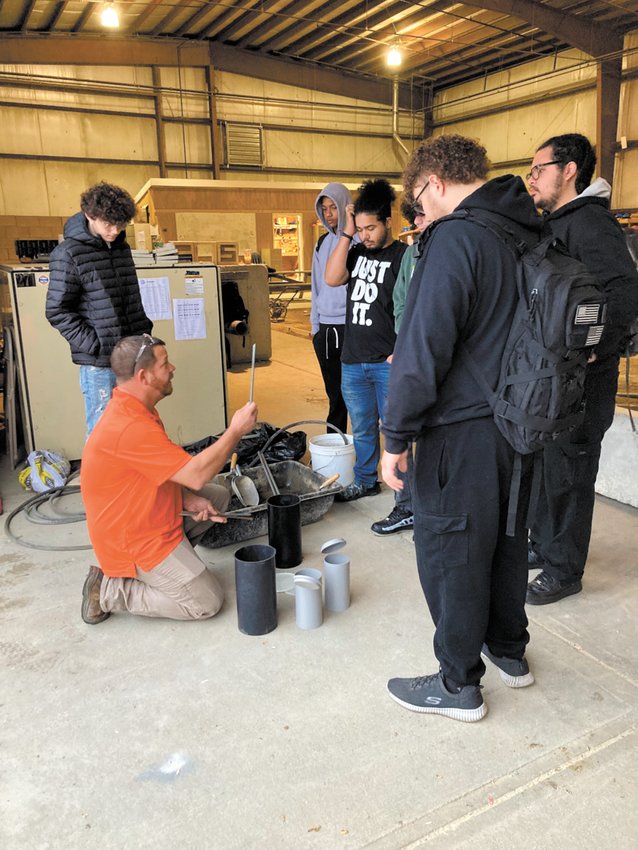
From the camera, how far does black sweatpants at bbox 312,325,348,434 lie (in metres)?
3.78

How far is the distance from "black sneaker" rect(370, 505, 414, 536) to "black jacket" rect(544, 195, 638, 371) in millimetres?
1248

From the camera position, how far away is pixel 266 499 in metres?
3.30

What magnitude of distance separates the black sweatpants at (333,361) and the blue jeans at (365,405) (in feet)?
1.08

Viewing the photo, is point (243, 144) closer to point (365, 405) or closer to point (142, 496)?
point (365, 405)

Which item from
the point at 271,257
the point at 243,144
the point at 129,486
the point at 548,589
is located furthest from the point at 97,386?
the point at 243,144

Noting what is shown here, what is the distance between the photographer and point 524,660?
199 centimetres

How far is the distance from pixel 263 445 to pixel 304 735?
2.00 meters

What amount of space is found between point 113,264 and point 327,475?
1.55 m

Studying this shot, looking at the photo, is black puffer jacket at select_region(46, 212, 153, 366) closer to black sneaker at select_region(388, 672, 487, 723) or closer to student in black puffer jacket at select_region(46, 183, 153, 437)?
student in black puffer jacket at select_region(46, 183, 153, 437)

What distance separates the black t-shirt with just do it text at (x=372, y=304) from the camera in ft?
10.3

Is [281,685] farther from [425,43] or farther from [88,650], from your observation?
[425,43]

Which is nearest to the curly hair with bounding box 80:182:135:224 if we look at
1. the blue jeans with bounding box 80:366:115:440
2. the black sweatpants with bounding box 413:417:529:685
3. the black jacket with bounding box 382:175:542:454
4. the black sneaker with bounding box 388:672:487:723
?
the blue jeans with bounding box 80:366:115:440

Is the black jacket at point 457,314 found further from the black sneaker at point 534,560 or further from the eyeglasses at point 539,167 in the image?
the black sneaker at point 534,560

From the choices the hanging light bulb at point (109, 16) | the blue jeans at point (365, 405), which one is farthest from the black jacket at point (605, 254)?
the hanging light bulb at point (109, 16)
